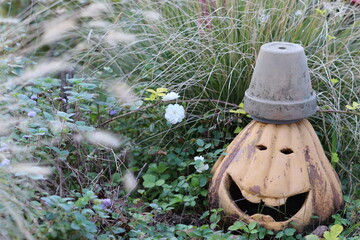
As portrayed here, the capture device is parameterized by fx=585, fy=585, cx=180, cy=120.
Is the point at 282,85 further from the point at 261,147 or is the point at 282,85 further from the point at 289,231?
the point at 289,231

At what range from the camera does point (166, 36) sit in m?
3.20

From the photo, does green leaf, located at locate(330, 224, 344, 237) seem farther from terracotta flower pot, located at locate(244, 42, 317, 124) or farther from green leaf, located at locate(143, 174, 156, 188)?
green leaf, located at locate(143, 174, 156, 188)

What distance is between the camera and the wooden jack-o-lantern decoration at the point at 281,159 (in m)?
2.26

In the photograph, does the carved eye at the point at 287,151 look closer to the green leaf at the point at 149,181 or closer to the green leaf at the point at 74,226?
the green leaf at the point at 149,181

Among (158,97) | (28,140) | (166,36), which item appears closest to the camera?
(28,140)

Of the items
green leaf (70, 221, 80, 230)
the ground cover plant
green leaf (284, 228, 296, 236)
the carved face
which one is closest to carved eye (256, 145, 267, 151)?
the carved face

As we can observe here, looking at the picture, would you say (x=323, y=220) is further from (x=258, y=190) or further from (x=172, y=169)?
(x=172, y=169)

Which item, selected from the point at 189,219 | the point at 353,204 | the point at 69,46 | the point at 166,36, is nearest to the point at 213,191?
the point at 189,219

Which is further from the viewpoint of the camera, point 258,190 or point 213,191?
point 213,191

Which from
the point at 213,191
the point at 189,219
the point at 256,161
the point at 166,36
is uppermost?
the point at 166,36

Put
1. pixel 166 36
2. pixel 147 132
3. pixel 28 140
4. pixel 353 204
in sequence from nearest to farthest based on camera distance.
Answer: pixel 28 140, pixel 353 204, pixel 147 132, pixel 166 36

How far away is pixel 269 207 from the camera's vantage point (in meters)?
2.48

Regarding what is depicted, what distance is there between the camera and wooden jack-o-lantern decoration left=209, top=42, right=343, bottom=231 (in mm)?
2258

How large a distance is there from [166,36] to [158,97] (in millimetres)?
591
